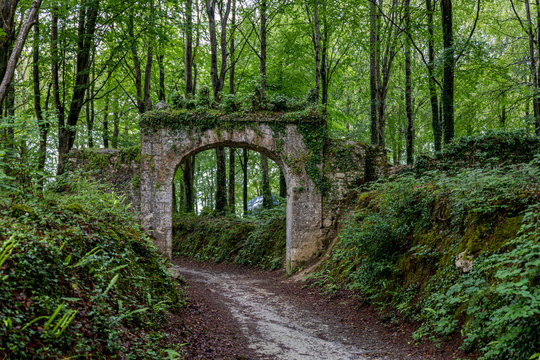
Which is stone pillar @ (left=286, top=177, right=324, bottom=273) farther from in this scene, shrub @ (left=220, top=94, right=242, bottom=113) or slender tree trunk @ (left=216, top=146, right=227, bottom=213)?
slender tree trunk @ (left=216, top=146, right=227, bottom=213)

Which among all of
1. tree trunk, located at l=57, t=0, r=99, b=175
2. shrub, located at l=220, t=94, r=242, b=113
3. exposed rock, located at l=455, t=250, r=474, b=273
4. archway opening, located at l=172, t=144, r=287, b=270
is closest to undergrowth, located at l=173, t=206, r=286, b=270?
archway opening, located at l=172, t=144, r=287, b=270

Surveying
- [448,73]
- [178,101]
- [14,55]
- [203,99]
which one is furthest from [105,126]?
[448,73]

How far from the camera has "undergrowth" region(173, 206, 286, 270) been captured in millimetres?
→ 13094

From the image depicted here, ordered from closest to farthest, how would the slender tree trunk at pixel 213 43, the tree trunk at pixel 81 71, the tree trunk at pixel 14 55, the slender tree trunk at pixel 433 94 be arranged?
the tree trunk at pixel 14 55
the tree trunk at pixel 81 71
the slender tree trunk at pixel 433 94
the slender tree trunk at pixel 213 43

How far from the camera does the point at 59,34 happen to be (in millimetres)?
11617

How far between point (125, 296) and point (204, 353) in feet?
3.67

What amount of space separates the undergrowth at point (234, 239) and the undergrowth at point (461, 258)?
495cm

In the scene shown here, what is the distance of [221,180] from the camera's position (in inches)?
658

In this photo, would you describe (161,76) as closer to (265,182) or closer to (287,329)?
(265,182)

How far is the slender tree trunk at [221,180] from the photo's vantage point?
16.7 meters

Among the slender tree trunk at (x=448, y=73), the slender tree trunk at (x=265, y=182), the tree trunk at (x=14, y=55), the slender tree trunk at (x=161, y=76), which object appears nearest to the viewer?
the tree trunk at (x=14, y=55)

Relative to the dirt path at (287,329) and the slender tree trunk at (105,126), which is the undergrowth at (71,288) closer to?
the dirt path at (287,329)

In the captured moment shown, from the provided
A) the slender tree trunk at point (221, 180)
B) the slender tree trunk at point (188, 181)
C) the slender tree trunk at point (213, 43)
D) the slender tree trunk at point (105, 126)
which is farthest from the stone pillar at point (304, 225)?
the slender tree trunk at point (105, 126)

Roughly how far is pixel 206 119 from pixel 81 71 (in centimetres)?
385
